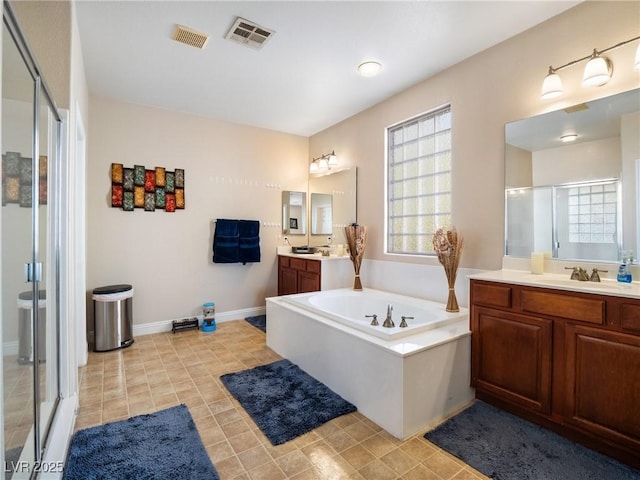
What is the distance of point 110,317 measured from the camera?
126 inches

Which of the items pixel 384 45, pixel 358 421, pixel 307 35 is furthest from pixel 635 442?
pixel 307 35

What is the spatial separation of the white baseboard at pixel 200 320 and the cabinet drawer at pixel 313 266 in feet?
3.60

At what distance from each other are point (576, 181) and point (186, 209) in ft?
12.4

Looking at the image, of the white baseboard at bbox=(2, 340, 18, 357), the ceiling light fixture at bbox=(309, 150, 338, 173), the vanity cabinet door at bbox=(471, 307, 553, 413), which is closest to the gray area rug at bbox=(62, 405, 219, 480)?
the white baseboard at bbox=(2, 340, 18, 357)

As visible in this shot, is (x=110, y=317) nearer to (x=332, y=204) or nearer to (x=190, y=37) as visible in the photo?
(x=190, y=37)

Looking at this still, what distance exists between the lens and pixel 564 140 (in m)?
2.19

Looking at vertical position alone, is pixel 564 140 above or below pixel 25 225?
above

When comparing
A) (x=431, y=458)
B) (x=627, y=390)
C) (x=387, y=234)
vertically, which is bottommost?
(x=431, y=458)

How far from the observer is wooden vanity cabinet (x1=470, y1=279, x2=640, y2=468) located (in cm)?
161

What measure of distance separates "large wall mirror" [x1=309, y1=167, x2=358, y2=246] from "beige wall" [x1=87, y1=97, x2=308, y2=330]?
1.36ft

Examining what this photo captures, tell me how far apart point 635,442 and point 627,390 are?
0.24 metres

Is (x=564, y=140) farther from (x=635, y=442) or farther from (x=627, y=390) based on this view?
(x=635, y=442)

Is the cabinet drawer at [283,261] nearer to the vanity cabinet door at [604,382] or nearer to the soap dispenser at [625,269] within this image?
the vanity cabinet door at [604,382]

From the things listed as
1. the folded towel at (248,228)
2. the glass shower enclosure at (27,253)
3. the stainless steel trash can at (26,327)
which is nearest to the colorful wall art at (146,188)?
the folded towel at (248,228)
